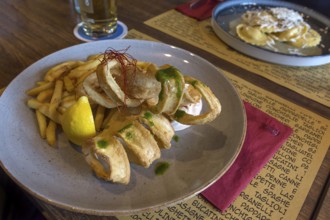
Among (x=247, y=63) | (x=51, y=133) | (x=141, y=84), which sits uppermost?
(x=141, y=84)

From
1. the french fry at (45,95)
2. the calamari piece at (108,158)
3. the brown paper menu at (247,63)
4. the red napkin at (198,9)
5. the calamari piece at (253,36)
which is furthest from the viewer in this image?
the red napkin at (198,9)

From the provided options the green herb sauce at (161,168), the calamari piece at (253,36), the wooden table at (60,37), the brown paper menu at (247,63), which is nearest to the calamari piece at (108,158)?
the green herb sauce at (161,168)

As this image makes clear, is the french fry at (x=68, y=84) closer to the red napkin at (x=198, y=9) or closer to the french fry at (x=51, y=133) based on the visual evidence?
the french fry at (x=51, y=133)

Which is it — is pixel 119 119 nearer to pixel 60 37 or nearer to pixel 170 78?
pixel 170 78

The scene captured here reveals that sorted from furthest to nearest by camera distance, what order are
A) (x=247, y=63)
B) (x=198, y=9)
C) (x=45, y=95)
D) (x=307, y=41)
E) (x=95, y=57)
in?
(x=198, y=9)
(x=307, y=41)
(x=247, y=63)
(x=95, y=57)
(x=45, y=95)

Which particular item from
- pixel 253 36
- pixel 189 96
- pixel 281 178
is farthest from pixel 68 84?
pixel 253 36

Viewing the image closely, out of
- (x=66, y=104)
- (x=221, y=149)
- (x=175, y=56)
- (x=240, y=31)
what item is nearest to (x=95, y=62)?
(x=66, y=104)
